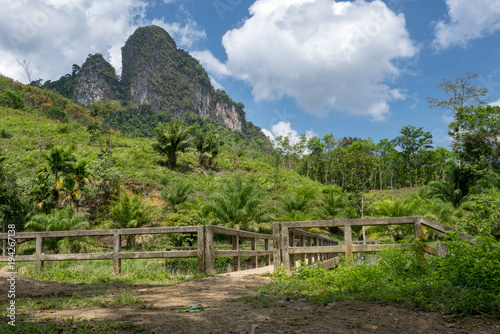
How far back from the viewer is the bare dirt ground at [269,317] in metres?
2.83

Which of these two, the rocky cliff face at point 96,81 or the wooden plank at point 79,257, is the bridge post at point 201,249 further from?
the rocky cliff face at point 96,81

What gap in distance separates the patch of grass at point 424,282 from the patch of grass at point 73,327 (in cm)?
216

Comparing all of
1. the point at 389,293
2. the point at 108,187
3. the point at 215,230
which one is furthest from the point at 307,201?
the point at 389,293

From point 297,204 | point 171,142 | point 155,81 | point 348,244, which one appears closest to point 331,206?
point 297,204

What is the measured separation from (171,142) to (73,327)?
33.2 meters

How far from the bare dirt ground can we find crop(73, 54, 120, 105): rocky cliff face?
125 meters

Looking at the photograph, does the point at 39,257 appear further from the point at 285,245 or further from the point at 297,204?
the point at 297,204

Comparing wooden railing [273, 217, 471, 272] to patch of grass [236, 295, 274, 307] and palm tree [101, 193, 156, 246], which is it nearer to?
patch of grass [236, 295, 274, 307]

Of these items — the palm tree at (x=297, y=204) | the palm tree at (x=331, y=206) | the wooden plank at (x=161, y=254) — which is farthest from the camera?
the palm tree at (x=297, y=204)

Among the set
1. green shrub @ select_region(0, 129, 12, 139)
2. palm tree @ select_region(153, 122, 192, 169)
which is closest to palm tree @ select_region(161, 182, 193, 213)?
palm tree @ select_region(153, 122, 192, 169)

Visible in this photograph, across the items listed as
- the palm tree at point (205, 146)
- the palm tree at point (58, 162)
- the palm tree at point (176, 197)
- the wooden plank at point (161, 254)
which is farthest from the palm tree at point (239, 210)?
the palm tree at point (205, 146)

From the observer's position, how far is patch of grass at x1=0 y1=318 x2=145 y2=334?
2.54 metres

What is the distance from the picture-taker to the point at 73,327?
2.74 metres

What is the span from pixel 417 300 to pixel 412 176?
60.9m
